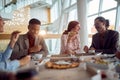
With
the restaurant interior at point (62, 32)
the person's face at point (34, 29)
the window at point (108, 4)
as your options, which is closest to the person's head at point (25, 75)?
the restaurant interior at point (62, 32)

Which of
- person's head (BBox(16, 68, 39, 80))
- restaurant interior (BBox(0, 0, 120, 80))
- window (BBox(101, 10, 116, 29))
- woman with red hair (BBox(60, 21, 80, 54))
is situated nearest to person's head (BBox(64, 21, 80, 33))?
woman with red hair (BBox(60, 21, 80, 54))

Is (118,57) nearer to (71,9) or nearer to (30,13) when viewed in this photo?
(71,9)

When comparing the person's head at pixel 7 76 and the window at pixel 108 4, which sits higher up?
the window at pixel 108 4

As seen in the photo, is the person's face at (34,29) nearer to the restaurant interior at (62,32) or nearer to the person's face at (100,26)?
the restaurant interior at (62,32)

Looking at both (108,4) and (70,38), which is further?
(108,4)

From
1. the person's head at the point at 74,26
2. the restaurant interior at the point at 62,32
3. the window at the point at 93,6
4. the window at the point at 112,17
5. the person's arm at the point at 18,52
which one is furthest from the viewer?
the window at the point at 93,6

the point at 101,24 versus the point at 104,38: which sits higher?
the point at 101,24

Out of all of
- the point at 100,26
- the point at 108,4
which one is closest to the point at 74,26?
the point at 100,26

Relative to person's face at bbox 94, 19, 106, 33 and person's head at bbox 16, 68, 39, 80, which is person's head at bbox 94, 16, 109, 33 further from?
person's head at bbox 16, 68, 39, 80

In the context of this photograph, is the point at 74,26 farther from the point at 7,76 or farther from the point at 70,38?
the point at 7,76

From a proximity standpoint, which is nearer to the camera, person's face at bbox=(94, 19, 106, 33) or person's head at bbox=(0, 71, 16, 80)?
person's head at bbox=(0, 71, 16, 80)

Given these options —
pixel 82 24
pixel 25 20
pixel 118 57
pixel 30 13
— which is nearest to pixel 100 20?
pixel 118 57

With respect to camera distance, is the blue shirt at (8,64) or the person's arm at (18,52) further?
the person's arm at (18,52)

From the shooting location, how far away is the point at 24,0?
10.6 metres
